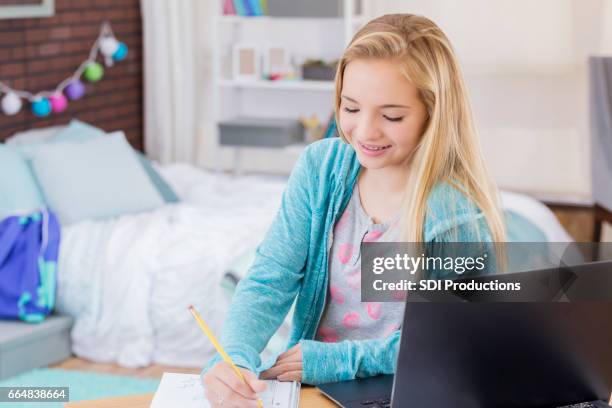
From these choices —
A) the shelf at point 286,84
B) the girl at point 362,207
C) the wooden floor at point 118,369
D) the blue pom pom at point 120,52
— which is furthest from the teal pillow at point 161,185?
the girl at point 362,207

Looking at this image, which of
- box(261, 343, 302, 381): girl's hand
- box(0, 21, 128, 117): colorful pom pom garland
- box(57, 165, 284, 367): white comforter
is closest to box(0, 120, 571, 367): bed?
box(57, 165, 284, 367): white comforter

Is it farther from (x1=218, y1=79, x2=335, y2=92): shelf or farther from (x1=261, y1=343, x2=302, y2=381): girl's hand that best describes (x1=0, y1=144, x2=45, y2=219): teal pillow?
(x1=261, y1=343, x2=302, y2=381): girl's hand

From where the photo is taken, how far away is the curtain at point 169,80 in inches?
192

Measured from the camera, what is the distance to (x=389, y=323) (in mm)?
1431

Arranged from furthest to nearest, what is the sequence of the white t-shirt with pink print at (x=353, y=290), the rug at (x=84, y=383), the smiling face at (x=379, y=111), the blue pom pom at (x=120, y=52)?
the blue pom pom at (x=120, y=52), the rug at (x=84, y=383), the white t-shirt with pink print at (x=353, y=290), the smiling face at (x=379, y=111)

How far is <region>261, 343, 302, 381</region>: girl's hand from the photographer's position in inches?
51.1

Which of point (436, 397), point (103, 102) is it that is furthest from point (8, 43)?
point (436, 397)

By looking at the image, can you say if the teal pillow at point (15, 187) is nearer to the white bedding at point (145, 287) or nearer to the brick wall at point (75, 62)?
the white bedding at point (145, 287)

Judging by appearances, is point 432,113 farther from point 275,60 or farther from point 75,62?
point 275,60

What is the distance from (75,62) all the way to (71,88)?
0.64 ft

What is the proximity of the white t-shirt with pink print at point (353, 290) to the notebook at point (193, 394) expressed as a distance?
0.67 ft

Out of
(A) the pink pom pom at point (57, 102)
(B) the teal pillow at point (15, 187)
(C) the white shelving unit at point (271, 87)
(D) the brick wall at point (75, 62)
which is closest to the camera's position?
(B) the teal pillow at point (15, 187)

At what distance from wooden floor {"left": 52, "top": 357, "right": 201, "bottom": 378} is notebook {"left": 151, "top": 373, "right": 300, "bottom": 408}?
1819 mm

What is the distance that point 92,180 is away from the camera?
11.4 ft
